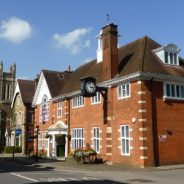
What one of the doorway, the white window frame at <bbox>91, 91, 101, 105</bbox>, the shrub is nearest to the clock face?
the white window frame at <bbox>91, 91, 101, 105</bbox>

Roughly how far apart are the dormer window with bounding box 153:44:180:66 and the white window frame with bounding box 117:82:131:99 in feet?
13.6

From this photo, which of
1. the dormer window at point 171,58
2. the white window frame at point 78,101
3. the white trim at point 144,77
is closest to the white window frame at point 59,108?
the white window frame at point 78,101

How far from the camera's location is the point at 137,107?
27.9 m

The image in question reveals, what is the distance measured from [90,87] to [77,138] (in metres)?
7.99

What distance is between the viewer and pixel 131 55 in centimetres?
3250

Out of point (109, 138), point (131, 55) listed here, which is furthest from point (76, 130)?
point (131, 55)

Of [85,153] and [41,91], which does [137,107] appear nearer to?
[85,153]

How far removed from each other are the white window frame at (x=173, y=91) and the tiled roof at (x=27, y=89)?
30.9 meters

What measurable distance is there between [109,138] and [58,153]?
12.4 m

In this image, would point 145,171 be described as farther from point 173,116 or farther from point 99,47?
point 99,47

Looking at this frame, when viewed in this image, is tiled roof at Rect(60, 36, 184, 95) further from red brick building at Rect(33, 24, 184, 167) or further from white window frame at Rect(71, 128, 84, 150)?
white window frame at Rect(71, 128, 84, 150)

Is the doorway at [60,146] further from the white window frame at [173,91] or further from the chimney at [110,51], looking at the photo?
the white window frame at [173,91]

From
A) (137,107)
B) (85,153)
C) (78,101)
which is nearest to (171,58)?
(137,107)

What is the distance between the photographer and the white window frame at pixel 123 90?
96.6 feet
